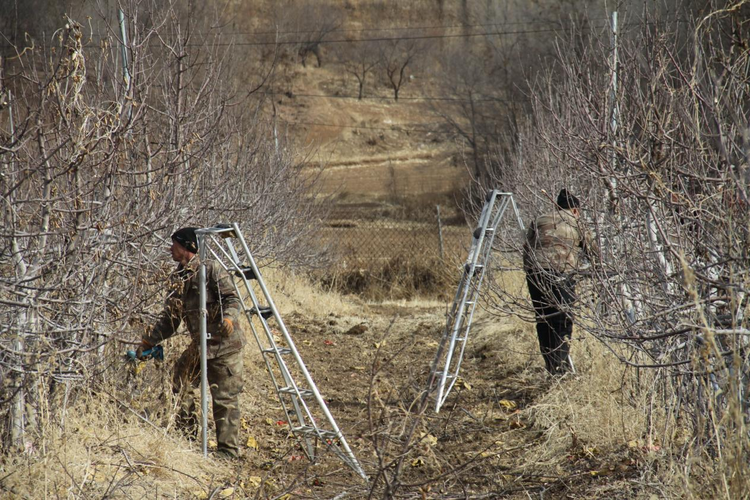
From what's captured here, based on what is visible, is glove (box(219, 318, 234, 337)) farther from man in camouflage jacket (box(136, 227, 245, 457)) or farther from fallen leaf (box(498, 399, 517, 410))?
fallen leaf (box(498, 399, 517, 410))

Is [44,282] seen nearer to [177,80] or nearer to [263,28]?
[177,80]

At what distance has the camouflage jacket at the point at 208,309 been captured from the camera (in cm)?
554

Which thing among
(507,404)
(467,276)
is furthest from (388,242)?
(467,276)

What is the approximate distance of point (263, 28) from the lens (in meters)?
48.7

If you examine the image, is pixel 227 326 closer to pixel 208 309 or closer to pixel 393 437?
pixel 208 309

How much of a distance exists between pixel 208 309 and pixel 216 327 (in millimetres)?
146

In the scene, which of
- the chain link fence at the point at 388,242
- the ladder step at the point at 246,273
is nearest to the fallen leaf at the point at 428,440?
the ladder step at the point at 246,273

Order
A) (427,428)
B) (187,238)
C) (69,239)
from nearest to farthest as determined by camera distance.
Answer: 1. (69,239)
2. (187,238)
3. (427,428)

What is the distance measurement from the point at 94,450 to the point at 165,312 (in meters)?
1.07

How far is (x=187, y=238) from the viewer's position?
5.54 m

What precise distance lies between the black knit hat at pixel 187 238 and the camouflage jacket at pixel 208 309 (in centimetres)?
8

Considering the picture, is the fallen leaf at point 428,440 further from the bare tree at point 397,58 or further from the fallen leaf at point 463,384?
the bare tree at point 397,58

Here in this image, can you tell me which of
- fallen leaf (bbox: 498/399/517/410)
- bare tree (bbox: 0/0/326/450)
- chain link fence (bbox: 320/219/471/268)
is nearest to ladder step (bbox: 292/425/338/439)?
bare tree (bbox: 0/0/326/450)

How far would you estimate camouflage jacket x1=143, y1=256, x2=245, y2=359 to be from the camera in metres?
5.54
